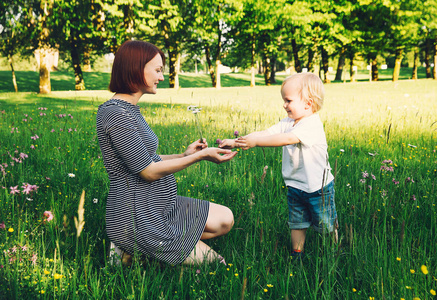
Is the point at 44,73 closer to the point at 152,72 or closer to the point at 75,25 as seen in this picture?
the point at 75,25

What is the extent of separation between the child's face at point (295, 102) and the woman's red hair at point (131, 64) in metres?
1.03

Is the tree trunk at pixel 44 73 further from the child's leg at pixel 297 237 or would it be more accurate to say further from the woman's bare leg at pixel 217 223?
the child's leg at pixel 297 237

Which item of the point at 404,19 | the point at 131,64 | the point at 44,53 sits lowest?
the point at 131,64

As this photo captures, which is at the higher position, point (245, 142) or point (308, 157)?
point (245, 142)

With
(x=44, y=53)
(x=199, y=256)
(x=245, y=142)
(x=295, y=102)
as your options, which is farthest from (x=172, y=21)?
(x=199, y=256)

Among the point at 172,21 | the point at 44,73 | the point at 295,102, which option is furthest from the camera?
the point at 172,21

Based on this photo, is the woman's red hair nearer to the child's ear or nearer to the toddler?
the toddler

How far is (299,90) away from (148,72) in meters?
1.14

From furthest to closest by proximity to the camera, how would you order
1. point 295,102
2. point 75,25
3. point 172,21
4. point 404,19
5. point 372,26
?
point 372,26, point 404,19, point 172,21, point 75,25, point 295,102

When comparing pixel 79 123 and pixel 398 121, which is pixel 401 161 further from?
pixel 79 123

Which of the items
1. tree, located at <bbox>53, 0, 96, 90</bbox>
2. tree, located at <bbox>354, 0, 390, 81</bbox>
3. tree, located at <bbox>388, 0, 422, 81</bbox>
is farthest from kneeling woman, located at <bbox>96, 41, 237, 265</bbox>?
tree, located at <bbox>354, 0, 390, 81</bbox>

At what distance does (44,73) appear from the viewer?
18.7 m

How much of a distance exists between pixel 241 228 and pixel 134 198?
77 centimetres

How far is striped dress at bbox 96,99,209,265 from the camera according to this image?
2182 mm
